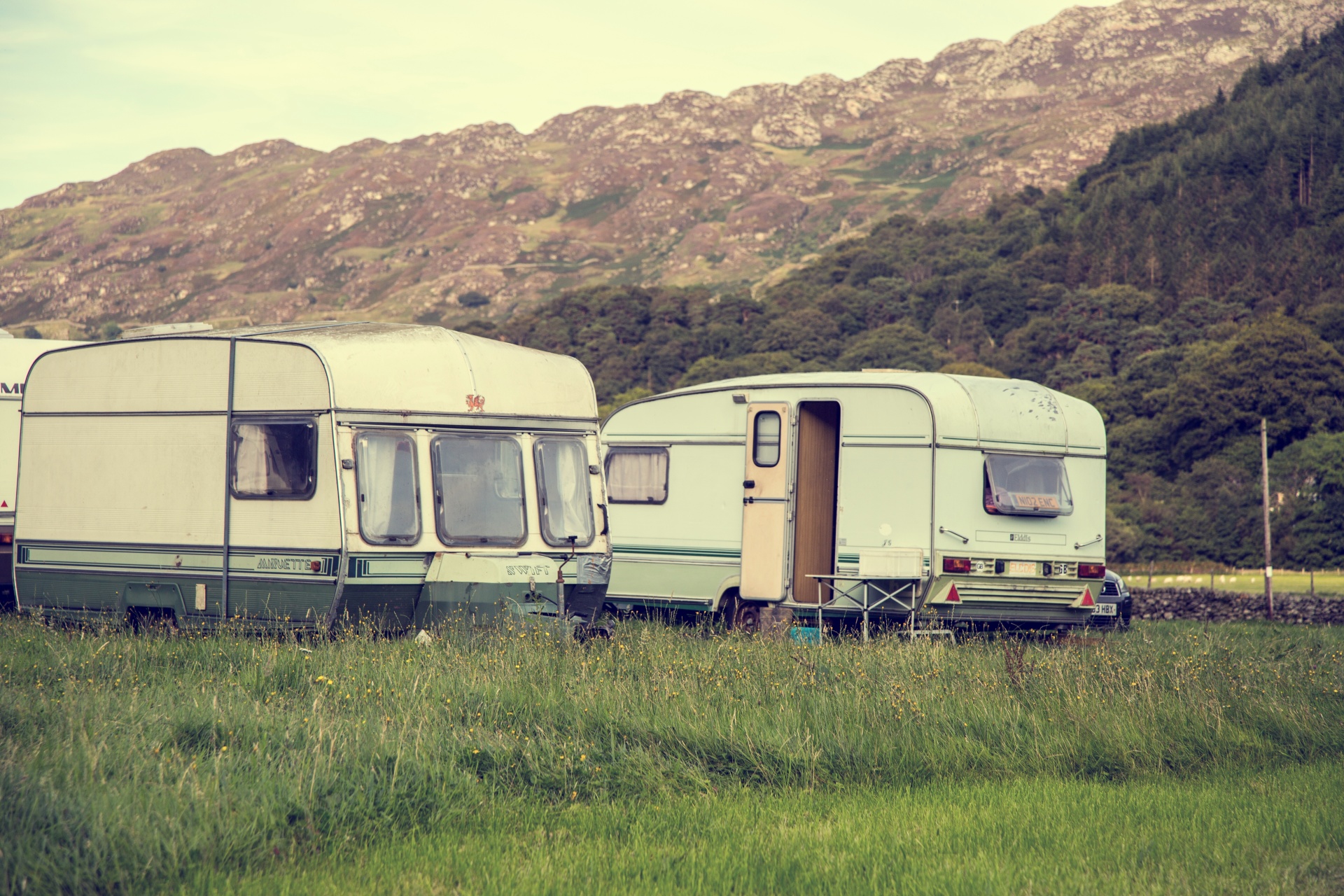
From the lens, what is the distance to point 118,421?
11.8 metres

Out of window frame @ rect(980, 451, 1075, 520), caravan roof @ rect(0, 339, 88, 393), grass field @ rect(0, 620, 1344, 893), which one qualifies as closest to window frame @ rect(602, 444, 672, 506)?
window frame @ rect(980, 451, 1075, 520)

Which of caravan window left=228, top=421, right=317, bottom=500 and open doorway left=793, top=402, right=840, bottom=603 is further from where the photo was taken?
open doorway left=793, top=402, right=840, bottom=603

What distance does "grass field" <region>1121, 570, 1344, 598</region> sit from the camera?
34.5 m

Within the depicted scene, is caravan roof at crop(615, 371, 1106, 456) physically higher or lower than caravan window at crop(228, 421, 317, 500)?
higher

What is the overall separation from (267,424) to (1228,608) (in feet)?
65.3

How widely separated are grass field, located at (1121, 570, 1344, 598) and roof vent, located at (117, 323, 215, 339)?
2564 cm

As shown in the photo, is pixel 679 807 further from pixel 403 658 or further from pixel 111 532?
pixel 111 532

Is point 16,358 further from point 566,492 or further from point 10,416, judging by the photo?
point 566,492

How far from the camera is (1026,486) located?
1386 cm

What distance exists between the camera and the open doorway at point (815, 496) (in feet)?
47.8

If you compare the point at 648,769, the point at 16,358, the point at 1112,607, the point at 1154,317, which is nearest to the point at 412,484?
the point at 648,769

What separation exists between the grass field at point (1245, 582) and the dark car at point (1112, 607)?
14.6m

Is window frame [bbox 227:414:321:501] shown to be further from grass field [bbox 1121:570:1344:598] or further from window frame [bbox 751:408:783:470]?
grass field [bbox 1121:570:1344:598]

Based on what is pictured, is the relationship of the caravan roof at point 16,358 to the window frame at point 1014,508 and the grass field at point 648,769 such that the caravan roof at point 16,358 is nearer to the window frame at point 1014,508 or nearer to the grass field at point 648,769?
the grass field at point 648,769
